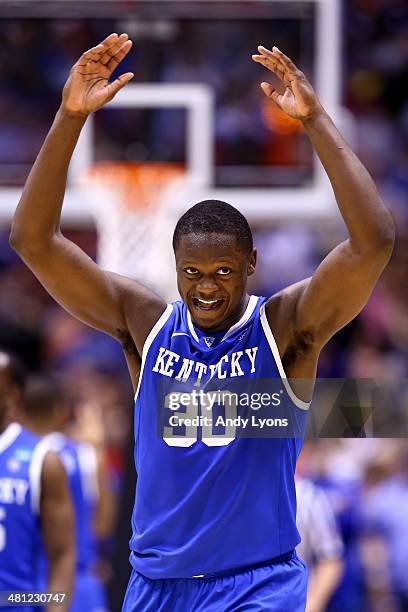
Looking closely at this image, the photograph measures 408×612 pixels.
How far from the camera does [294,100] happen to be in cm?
371

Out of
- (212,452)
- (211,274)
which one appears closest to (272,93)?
(211,274)

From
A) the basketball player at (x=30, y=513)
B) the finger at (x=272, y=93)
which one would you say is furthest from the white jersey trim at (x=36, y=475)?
the finger at (x=272, y=93)

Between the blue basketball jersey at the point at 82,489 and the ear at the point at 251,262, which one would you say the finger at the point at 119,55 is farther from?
the blue basketball jersey at the point at 82,489

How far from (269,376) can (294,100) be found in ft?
2.81

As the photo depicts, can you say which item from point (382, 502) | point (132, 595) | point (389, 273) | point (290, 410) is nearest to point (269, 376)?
point (290, 410)

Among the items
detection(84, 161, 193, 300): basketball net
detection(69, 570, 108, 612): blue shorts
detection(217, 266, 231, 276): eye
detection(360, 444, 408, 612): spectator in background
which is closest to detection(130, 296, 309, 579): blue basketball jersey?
detection(217, 266, 231, 276): eye

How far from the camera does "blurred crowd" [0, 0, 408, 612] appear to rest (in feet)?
28.2

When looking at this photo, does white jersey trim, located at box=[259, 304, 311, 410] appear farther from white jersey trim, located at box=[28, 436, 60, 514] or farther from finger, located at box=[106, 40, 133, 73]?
white jersey trim, located at box=[28, 436, 60, 514]

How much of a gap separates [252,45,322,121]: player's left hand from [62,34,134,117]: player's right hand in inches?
17.0

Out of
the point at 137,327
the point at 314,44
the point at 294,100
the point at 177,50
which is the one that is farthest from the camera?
the point at 177,50

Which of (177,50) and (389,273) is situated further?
(389,273)

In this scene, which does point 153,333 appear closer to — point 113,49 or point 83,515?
point 113,49

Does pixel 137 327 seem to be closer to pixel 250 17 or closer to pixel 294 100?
pixel 294 100

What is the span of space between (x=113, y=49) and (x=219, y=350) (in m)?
1.00
